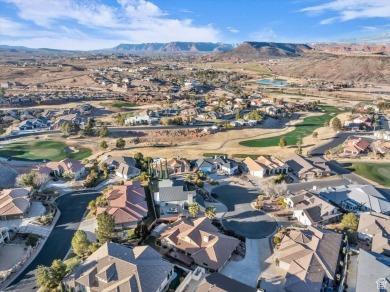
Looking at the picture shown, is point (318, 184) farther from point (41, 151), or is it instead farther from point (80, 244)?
point (41, 151)

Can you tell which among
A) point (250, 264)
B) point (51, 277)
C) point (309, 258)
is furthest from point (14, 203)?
point (309, 258)

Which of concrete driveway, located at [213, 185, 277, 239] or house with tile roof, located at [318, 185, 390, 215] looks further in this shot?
house with tile roof, located at [318, 185, 390, 215]

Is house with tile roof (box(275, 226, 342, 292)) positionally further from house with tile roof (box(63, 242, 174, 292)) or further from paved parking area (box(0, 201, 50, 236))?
paved parking area (box(0, 201, 50, 236))

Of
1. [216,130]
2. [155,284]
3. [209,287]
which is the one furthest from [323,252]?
[216,130]

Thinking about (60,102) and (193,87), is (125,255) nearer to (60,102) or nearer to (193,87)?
(60,102)

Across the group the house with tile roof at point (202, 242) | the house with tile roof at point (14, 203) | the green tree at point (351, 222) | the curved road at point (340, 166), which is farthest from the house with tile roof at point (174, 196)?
the curved road at point (340, 166)

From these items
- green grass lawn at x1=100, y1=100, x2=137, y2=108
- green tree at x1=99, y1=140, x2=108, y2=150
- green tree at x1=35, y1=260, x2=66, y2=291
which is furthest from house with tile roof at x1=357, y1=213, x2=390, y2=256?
green grass lawn at x1=100, y1=100, x2=137, y2=108
